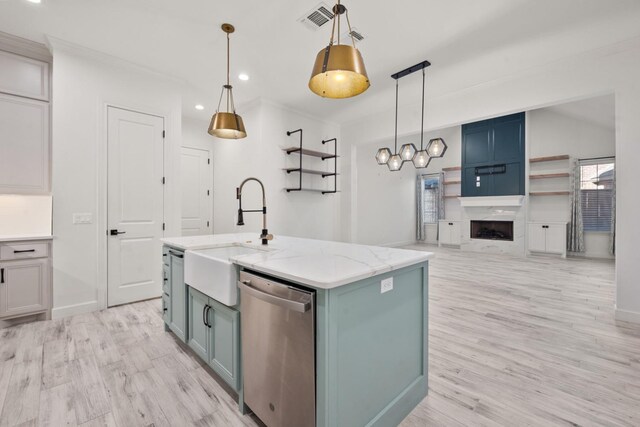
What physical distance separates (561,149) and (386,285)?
318 inches

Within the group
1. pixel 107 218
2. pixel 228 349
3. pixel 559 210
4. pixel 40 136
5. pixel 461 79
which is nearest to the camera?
pixel 228 349

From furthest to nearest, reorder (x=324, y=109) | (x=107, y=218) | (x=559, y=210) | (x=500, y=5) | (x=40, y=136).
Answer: (x=559, y=210), (x=324, y=109), (x=107, y=218), (x=40, y=136), (x=500, y=5)

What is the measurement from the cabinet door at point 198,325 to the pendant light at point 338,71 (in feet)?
5.38

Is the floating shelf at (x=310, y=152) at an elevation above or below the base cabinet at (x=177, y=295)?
above

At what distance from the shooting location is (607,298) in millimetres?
3676

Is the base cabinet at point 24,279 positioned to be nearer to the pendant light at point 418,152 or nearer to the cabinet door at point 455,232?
the pendant light at point 418,152

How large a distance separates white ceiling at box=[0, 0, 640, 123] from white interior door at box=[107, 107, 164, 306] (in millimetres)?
843

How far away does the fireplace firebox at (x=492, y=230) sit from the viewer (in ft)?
23.6

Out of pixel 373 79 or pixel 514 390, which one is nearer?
pixel 514 390

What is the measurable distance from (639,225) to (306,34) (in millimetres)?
3951

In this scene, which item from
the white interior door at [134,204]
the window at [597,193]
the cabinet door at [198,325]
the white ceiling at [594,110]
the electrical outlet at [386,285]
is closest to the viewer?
the electrical outlet at [386,285]

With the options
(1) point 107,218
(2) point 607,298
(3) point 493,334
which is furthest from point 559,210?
(1) point 107,218

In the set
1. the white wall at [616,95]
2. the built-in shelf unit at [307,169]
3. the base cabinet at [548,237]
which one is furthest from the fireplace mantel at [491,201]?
the built-in shelf unit at [307,169]

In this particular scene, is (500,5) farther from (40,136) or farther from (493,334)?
(40,136)
